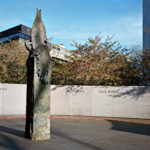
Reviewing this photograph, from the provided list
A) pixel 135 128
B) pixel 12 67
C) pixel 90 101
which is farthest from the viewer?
pixel 12 67

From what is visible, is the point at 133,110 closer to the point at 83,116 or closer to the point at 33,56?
the point at 83,116

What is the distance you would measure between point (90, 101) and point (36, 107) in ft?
23.9

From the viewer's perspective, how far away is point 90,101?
1282cm

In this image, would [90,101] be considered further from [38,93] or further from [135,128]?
[38,93]

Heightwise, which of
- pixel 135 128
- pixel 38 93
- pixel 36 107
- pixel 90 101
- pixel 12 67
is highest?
pixel 12 67

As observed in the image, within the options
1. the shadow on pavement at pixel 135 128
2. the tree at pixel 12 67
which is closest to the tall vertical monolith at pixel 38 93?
the shadow on pavement at pixel 135 128

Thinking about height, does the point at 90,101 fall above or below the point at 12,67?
below

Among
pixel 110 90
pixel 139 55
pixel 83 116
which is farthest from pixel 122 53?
pixel 83 116

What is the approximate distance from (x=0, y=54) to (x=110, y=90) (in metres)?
9.46

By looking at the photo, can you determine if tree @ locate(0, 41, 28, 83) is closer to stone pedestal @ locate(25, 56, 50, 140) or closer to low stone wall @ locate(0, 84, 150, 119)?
low stone wall @ locate(0, 84, 150, 119)

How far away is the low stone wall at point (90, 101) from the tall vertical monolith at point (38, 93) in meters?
6.80

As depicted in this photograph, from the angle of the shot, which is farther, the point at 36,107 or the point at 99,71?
the point at 99,71

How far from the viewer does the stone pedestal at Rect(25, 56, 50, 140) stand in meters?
5.89

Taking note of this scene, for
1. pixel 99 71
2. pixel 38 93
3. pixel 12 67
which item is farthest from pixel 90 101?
pixel 38 93
